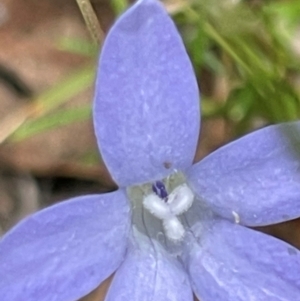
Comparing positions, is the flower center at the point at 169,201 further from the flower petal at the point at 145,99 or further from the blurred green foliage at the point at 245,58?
the blurred green foliage at the point at 245,58

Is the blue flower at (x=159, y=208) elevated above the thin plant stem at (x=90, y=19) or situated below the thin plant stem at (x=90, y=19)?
below

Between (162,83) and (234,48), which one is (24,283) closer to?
(162,83)

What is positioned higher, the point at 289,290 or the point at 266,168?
the point at 266,168

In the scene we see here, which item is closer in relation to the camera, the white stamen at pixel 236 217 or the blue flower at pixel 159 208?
the blue flower at pixel 159 208

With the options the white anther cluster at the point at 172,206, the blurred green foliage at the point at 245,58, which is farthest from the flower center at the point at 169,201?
the blurred green foliage at the point at 245,58

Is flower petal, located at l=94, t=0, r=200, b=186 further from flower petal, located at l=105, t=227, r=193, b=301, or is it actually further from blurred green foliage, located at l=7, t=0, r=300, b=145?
blurred green foliage, located at l=7, t=0, r=300, b=145

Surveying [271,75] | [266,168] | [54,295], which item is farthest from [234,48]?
[54,295]
